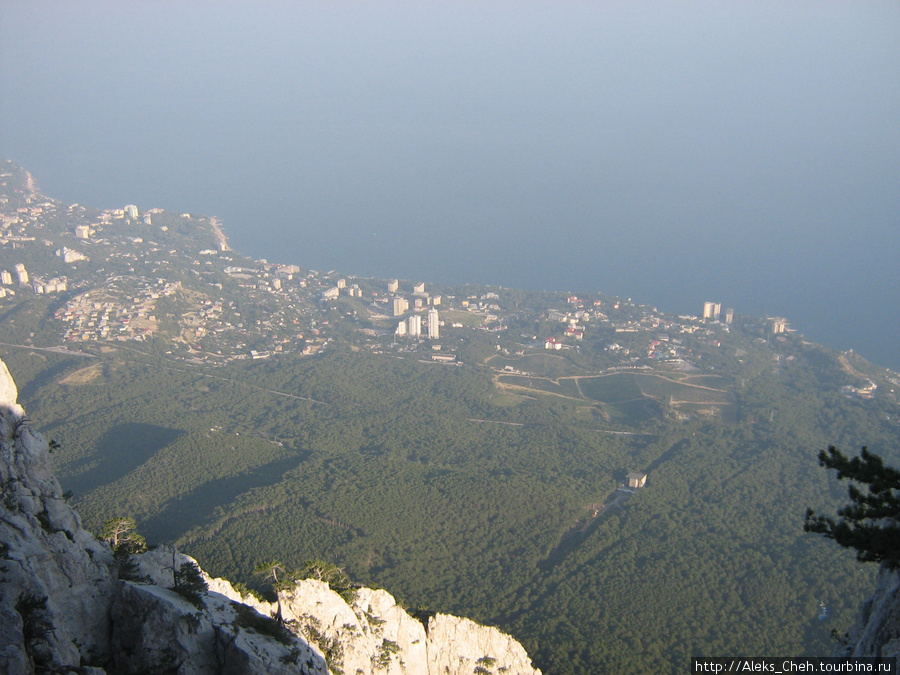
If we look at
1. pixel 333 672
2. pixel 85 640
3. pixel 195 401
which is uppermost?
pixel 85 640

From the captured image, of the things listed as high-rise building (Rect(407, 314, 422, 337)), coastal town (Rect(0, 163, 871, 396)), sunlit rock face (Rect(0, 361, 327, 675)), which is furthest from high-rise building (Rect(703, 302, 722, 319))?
sunlit rock face (Rect(0, 361, 327, 675))

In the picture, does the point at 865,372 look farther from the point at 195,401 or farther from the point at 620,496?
the point at 195,401

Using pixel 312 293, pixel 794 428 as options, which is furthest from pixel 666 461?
pixel 312 293

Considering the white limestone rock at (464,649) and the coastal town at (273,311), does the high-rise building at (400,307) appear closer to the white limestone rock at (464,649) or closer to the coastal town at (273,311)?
the coastal town at (273,311)

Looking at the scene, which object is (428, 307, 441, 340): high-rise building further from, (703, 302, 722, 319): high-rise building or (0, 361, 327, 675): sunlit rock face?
(0, 361, 327, 675): sunlit rock face

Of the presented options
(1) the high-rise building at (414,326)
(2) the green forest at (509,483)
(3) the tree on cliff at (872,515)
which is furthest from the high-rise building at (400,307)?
(3) the tree on cliff at (872,515)

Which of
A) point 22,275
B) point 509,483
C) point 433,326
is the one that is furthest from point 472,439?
point 22,275
